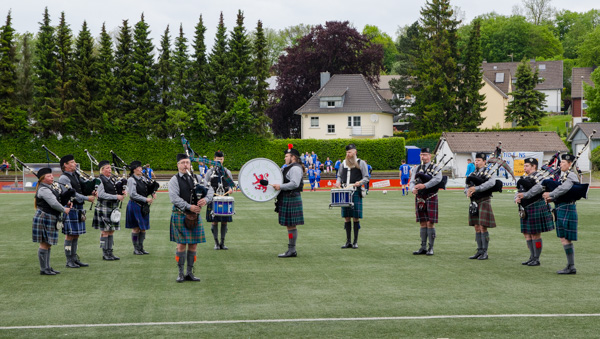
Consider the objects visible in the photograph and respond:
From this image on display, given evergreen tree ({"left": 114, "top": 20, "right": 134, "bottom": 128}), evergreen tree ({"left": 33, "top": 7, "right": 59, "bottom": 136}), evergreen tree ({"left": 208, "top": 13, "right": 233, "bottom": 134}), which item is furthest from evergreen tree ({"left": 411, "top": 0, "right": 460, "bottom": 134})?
evergreen tree ({"left": 33, "top": 7, "right": 59, "bottom": 136})

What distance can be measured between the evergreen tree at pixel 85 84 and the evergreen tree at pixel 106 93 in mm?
398

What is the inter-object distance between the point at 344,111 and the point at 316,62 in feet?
19.8

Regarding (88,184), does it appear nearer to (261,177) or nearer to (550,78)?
(261,177)

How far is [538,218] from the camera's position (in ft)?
34.0

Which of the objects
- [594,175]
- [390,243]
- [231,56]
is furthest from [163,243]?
[231,56]

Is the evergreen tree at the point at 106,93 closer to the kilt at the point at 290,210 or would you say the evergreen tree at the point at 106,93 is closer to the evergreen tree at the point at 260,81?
the evergreen tree at the point at 260,81

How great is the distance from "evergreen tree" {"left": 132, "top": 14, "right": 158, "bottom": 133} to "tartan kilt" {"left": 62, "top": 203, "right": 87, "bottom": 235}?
4431 cm

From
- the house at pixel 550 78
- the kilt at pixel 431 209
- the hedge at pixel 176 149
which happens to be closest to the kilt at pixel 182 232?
the kilt at pixel 431 209

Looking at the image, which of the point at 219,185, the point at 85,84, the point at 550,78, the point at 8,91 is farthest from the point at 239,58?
the point at 550,78

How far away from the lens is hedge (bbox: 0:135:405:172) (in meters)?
54.0

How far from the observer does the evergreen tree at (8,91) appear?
53375 mm

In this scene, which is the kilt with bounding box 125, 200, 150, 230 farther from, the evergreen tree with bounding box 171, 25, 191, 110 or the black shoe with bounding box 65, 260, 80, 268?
the evergreen tree with bounding box 171, 25, 191, 110

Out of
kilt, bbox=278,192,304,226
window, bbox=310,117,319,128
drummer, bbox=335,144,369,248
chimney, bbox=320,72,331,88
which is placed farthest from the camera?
chimney, bbox=320,72,331,88

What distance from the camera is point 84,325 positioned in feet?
21.8
